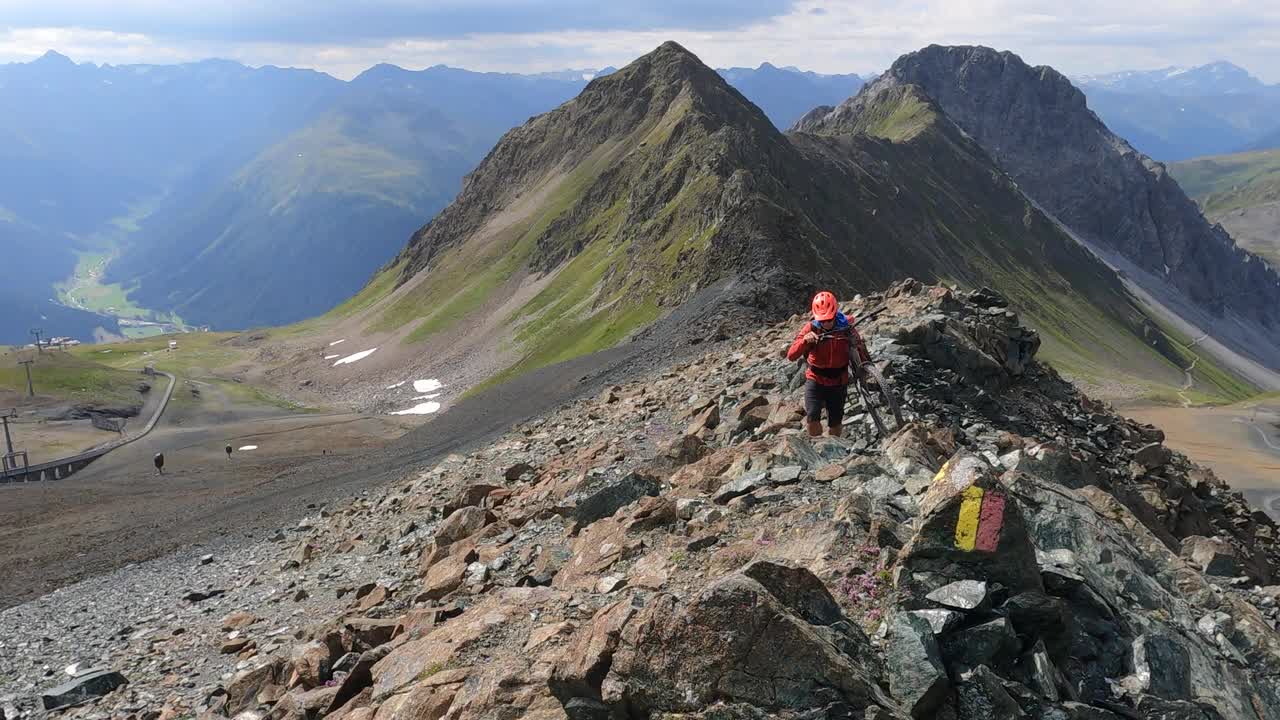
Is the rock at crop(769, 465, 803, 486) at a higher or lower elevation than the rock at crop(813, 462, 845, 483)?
lower

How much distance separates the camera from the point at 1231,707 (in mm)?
10383

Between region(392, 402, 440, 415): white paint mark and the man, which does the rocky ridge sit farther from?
region(392, 402, 440, 415): white paint mark

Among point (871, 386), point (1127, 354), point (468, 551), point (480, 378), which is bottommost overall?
point (1127, 354)

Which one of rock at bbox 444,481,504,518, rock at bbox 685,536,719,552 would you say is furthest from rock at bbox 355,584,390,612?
rock at bbox 685,536,719,552

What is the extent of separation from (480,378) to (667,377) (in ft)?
207

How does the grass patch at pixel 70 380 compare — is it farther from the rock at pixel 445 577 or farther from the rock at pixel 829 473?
the rock at pixel 829 473

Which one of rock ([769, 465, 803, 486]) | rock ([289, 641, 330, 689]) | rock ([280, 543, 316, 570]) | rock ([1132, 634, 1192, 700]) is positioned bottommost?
rock ([280, 543, 316, 570])

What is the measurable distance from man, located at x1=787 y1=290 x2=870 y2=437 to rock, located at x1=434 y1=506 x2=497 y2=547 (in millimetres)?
8848

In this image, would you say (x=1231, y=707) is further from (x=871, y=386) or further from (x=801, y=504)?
(x=871, y=386)

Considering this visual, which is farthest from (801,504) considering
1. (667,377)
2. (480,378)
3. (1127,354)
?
(1127,354)

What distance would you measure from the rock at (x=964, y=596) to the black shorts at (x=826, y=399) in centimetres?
881

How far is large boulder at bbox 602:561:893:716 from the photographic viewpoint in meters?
8.38

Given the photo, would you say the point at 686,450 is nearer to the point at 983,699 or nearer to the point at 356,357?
the point at 983,699

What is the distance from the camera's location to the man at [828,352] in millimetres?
18125
